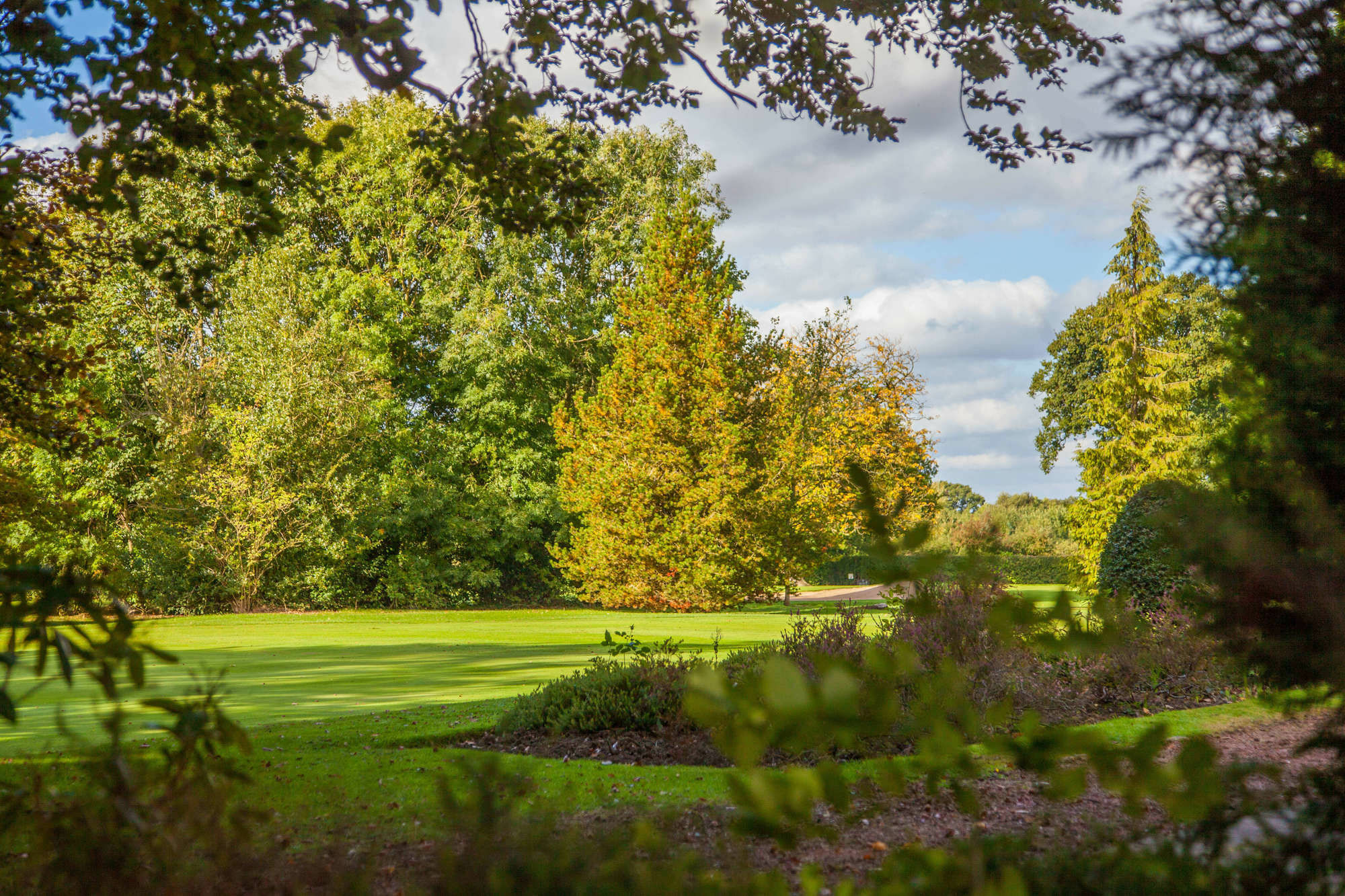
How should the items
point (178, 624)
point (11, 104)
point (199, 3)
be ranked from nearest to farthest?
point (199, 3)
point (11, 104)
point (178, 624)

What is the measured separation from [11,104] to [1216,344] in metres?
7.12

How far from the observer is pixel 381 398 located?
96.2 ft

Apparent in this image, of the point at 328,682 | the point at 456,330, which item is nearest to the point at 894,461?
the point at 456,330

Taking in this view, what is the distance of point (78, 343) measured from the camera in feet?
85.6

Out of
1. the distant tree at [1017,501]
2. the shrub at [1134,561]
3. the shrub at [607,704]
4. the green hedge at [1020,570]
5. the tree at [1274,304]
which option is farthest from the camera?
the distant tree at [1017,501]

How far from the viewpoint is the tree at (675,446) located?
25.6 metres

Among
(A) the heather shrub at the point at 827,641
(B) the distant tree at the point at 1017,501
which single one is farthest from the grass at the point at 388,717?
(B) the distant tree at the point at 1017,501

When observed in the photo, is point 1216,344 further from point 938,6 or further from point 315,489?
point 315,489

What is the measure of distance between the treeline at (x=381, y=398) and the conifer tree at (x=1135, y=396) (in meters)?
6.79

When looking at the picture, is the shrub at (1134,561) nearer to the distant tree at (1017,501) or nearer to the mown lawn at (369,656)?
the mown lawn at (369,656)

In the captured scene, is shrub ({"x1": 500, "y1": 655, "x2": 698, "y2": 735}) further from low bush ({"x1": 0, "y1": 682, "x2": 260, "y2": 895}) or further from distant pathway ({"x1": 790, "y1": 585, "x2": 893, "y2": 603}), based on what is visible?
distant pathway ({"x1": 790, "y1": 585, "x2": 893, "y2": 603})

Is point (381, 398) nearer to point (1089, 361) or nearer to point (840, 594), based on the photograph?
point (840, 594)

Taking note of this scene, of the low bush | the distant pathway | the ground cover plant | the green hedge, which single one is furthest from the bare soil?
the green hedge

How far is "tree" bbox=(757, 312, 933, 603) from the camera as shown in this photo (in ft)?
88.4
